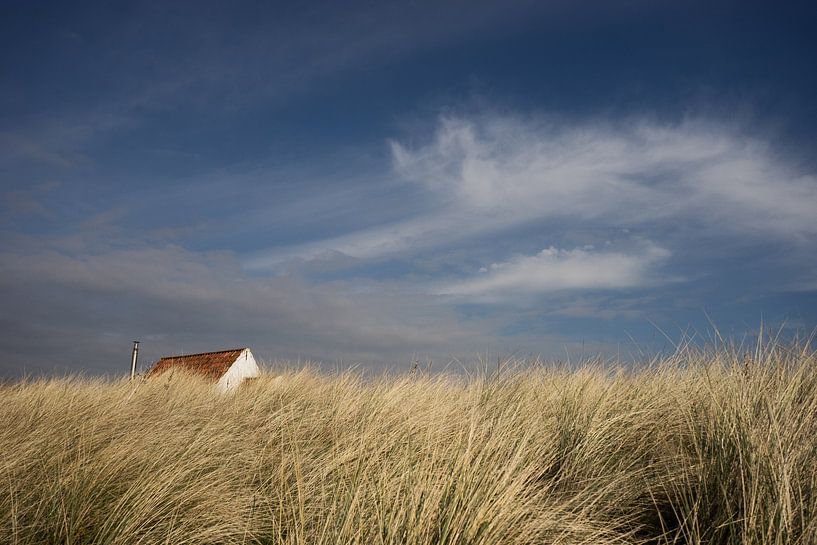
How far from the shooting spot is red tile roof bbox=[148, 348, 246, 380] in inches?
751

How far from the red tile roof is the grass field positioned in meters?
13.8

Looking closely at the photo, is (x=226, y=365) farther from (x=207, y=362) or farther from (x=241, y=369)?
(x=207, y=362)

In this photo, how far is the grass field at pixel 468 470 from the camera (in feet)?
8.23

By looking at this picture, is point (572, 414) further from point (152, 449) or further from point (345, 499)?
point (152, 449)

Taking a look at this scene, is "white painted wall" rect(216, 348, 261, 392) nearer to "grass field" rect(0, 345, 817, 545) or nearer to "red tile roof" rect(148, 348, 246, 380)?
"red tile roof" rect(148, 348, 246, 380)

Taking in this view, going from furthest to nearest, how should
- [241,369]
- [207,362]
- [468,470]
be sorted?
1. [207,362]
2. [241,369]
3. [468,470]

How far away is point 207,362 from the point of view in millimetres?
20484

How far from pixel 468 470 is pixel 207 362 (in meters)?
19.5

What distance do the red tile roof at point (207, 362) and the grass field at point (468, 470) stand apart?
13843 millimetres

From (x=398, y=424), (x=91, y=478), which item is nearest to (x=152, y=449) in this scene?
(x=91, y=478)

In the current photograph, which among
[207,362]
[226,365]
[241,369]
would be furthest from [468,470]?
[207,362]

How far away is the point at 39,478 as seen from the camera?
3.76 meters

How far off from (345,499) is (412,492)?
1.57 ft

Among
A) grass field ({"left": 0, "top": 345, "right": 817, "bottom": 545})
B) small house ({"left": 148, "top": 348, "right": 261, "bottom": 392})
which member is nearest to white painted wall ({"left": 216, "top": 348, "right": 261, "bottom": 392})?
small house ({"left": 148, "top": 348, "right": 261, "bottom": 392})
